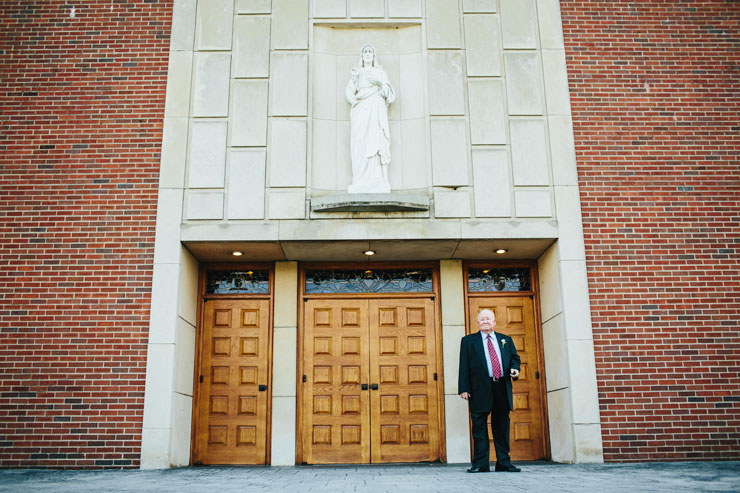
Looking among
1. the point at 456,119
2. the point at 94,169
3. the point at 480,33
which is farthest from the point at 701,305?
the point at 94,169

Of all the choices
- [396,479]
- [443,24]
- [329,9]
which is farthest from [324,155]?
[396,479]

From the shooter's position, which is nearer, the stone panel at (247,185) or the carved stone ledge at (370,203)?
the carved stone ledge at (370,203)

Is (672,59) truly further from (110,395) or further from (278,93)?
(110,395)

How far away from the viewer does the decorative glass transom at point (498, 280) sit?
932cm

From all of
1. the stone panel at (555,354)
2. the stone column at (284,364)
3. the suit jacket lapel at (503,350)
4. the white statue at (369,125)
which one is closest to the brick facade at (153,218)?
the stone panel at (555,354)

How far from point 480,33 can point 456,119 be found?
4.66ft

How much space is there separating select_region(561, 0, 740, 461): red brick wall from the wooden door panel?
10.6 feet

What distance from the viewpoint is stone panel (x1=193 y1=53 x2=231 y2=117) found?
28.6 feet

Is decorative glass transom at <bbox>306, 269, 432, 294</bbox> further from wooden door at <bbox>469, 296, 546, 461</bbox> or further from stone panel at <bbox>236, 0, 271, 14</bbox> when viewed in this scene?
stone panel at <bbox>236, 0, 271, 14</bbox>

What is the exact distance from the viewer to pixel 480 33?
29.8 ft

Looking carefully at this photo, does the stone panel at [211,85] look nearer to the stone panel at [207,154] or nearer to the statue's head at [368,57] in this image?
the stone panel at [207,154]

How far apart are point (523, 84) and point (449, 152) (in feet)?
4.96

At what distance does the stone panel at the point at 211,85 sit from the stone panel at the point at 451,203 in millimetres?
3208

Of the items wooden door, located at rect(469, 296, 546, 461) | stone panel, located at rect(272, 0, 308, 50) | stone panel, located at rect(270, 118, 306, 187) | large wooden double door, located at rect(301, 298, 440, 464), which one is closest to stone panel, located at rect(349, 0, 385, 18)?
stone panel, located at rect(272, 0, 308, 50)
